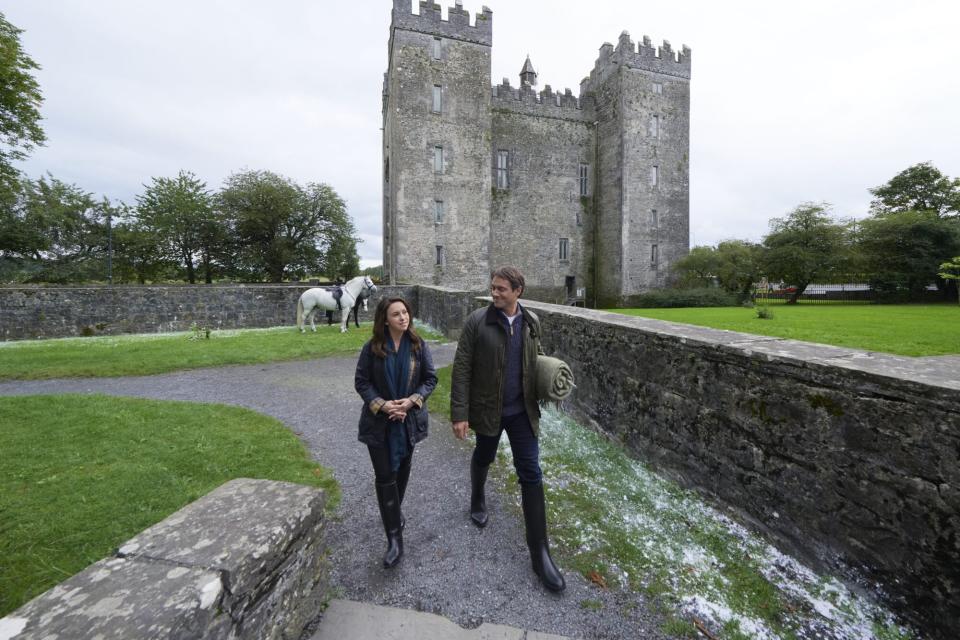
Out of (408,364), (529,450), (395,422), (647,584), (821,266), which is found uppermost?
(821,266)

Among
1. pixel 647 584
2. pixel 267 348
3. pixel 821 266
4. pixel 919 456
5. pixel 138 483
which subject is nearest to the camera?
pixel 919 456

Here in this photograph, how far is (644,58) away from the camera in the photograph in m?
28.3

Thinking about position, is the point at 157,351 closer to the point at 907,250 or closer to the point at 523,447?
the point at 523,447

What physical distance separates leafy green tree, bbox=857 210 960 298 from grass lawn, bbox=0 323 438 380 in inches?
1158

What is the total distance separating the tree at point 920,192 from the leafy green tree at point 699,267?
20390mm

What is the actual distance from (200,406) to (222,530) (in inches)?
209

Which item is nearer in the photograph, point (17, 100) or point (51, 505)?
point (51, 505)

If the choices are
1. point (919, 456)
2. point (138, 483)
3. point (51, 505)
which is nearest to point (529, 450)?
point (919, 456)

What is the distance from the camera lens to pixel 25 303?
1351cm

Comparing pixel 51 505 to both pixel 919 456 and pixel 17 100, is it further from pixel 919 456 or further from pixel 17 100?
pixel 17 100

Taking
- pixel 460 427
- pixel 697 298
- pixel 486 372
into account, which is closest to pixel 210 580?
pixel 460 427

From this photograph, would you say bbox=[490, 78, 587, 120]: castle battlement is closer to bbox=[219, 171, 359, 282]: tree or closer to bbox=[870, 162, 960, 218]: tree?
bbox=[219, 171, 359, 282]: tree

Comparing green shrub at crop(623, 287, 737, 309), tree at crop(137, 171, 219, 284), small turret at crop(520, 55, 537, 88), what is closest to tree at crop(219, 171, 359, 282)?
tree at crop(137, 171, 219, 284)

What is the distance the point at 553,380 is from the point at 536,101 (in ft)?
104
